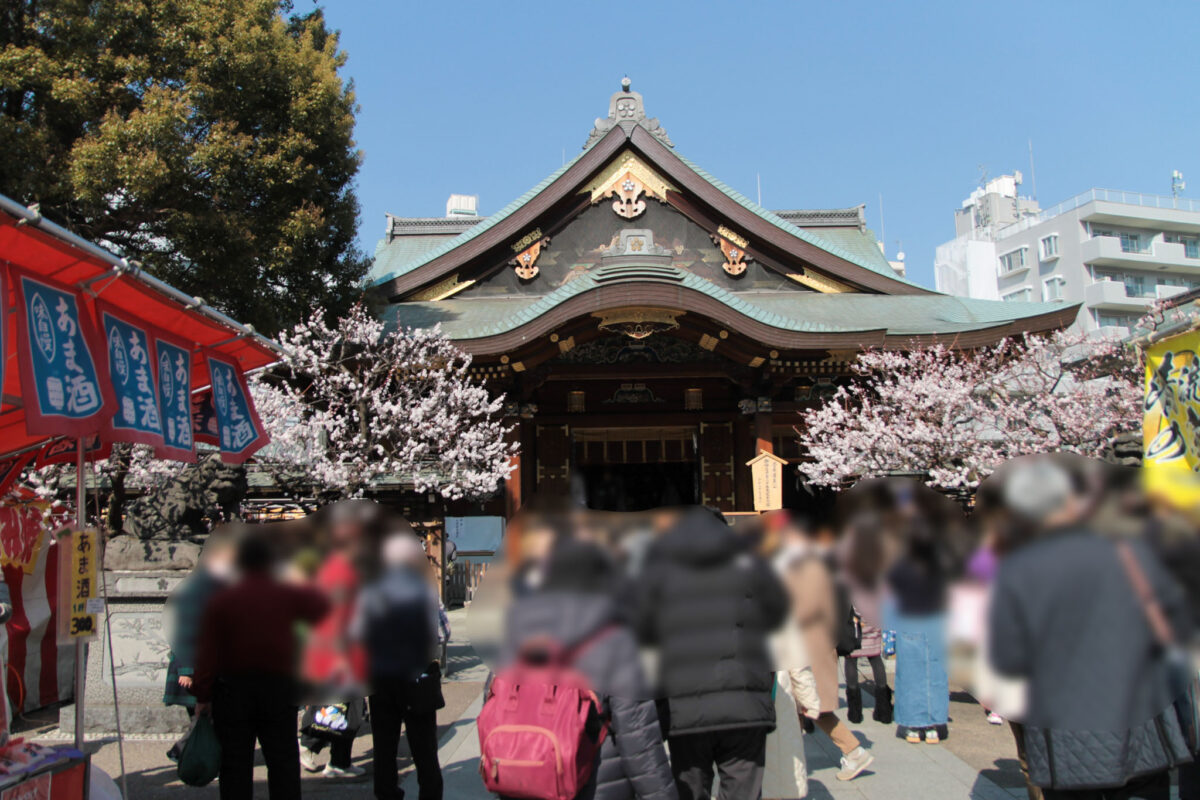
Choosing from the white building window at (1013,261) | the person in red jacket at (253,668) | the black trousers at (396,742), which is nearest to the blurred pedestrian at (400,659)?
the black trousers at (396,742)

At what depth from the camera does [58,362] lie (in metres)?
3.52

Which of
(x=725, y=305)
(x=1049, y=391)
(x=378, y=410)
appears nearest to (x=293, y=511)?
(x=378, y=410)

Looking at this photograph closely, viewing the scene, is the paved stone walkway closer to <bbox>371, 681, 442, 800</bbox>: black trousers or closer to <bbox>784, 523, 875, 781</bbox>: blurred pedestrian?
<bbox>371, 681, 442, 800</bbox>: black trousers

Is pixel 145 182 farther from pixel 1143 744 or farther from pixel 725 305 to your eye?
pixel 1143 744

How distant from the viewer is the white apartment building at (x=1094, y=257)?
37031 mm

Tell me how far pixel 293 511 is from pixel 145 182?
12.8ft

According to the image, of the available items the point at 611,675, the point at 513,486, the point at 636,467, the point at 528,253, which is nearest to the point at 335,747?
the point at 611,675

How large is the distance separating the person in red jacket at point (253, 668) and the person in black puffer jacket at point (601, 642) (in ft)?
2.88

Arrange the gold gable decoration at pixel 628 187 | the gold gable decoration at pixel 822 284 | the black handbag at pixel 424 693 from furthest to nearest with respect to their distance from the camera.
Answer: the gold gable decoration at pixel 822 284 → the gold gable decoration at pixel 628 187 → the black handbag at pixel 424 693

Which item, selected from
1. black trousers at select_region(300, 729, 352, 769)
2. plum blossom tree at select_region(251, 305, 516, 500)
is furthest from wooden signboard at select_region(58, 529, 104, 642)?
plum blossom tree at select_region(251, 305, 516, 500)

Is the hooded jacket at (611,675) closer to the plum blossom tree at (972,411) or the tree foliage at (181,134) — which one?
the tree foliage at (181,134)

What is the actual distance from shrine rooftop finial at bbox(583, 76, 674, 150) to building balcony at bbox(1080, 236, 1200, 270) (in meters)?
30.3

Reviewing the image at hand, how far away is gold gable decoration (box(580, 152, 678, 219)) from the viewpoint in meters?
14.3

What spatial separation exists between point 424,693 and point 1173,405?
151 inches
